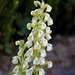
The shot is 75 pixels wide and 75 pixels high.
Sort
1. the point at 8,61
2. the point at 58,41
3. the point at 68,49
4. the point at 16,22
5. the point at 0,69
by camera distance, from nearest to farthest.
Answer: the point at 0,69 → the point at 8,61 → the point at 16,22 → the point at 68,49 → the point at 58,41

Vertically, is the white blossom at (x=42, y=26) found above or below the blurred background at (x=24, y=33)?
below

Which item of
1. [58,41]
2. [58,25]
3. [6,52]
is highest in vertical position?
[58,25]

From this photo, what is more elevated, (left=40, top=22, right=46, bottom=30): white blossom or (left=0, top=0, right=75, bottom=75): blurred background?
(left=0, top=0, right=75, bottom=75): blurred background

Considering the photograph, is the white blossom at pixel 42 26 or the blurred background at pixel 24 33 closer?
the white blossom at pixel 42 26

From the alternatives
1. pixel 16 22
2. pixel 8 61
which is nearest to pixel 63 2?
pixel 16 22

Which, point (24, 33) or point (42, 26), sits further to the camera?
point (24, 33)

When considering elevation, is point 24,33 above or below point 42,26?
above

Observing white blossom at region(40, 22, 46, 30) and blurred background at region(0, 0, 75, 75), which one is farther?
blurred background at region(0, 0, 75, 75)

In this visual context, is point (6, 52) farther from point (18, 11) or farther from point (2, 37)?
point (18, 11)
